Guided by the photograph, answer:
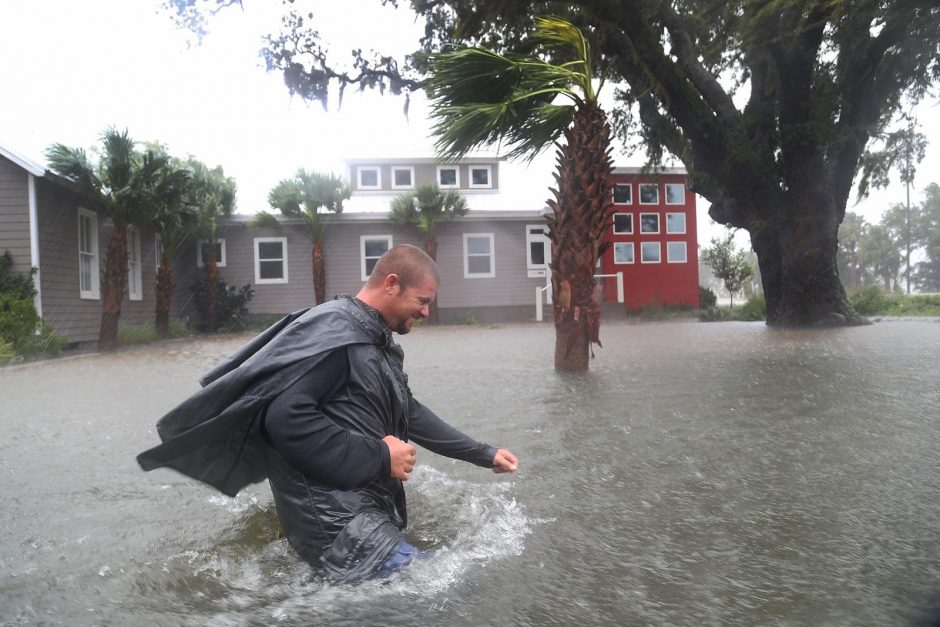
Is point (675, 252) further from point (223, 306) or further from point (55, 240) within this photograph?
point (55, 240)

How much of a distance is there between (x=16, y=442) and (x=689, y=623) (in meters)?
5.41

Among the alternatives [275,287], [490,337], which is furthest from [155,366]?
[275,287]

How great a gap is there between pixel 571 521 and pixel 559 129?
20.4 ft

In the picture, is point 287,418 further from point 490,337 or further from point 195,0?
point 490,337

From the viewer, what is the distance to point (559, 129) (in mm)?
8641

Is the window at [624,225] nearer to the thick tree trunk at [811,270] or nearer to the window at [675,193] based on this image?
the window at [675,193]

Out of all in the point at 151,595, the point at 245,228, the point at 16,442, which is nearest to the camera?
Result: the point at 151,595

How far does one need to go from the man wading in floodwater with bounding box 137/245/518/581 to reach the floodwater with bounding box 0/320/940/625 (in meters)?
0.18

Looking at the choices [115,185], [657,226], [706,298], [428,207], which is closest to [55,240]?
[115,185]

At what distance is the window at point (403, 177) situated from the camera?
2677 cm

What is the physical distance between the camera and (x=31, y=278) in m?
13.5

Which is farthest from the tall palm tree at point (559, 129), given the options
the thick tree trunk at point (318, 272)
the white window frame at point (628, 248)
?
the white window frame at point (628, 248)

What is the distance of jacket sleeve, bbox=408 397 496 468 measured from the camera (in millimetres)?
2945

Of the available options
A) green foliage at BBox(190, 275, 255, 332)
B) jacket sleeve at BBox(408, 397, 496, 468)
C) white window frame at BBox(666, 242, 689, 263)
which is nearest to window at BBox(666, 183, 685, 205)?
white window frame at BBox(666, 242, 689, 263)
